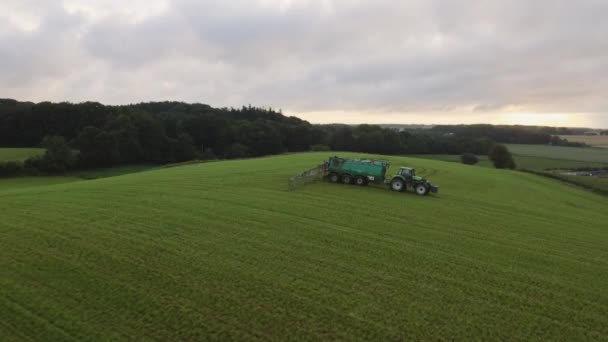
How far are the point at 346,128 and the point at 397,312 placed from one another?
92300 millimetres

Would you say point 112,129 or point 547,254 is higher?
point 112,129

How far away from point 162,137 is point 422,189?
2390 inches

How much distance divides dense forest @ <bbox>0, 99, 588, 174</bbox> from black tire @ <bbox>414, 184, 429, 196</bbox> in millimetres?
48358

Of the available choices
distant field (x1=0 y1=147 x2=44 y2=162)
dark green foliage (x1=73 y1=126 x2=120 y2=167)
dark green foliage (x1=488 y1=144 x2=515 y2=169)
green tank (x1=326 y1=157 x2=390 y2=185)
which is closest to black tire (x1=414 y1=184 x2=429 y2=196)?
green tank (x1=326 y1=157 x2=390 y2=185)

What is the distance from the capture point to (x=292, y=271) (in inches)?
431

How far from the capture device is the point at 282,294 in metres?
9.59

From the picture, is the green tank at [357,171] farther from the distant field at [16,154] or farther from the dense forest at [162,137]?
the distant field at [16,154]

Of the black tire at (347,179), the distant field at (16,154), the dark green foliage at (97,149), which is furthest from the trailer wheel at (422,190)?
the distant field at (16,154)

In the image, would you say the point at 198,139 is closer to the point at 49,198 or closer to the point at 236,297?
the point at 49,198

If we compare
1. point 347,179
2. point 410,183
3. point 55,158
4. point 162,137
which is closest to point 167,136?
point 162,137

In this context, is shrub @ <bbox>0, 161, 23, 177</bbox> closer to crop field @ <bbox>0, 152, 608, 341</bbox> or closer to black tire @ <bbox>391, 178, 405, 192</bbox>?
crop field @ <bbox>0, 152, 608, 341</bbox>

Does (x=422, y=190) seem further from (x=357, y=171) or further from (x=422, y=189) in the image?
(x=357, y=171)

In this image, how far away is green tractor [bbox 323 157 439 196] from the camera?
2441 cm

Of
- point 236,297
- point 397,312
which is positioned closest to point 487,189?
point 397,312
